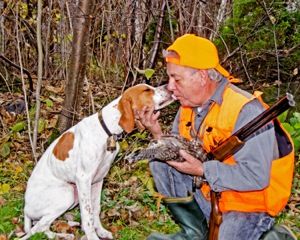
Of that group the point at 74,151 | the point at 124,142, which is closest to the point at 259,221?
the point at 74,151

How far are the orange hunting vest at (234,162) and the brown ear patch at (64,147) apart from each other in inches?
62.3

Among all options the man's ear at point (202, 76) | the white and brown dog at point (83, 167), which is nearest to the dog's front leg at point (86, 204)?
the white and brown dog at point (83, 167)

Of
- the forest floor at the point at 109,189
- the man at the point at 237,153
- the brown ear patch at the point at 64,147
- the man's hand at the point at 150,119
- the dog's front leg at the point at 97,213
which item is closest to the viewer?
the man at the point at 237,153

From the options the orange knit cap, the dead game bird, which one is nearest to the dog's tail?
the dead game bird

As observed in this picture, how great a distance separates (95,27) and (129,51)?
0.75m

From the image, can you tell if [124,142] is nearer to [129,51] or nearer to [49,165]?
[129,51]

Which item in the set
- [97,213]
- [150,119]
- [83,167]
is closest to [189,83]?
[150,119]

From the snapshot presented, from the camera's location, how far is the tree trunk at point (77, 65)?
746 cm

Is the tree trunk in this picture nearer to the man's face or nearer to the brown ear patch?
the brown ear patch

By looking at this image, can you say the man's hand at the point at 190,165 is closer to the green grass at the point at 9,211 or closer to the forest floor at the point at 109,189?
the forest floor at the point at 109,189

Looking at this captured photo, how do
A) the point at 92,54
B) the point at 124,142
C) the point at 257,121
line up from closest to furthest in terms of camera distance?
the point at 257,121 < the point at 124,142 < the point at 92,54

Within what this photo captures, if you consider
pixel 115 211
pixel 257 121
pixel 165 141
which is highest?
pixel 257 121

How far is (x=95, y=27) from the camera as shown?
9148 mm

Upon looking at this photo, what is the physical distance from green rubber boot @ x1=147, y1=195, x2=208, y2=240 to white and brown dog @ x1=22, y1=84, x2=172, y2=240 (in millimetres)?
866
